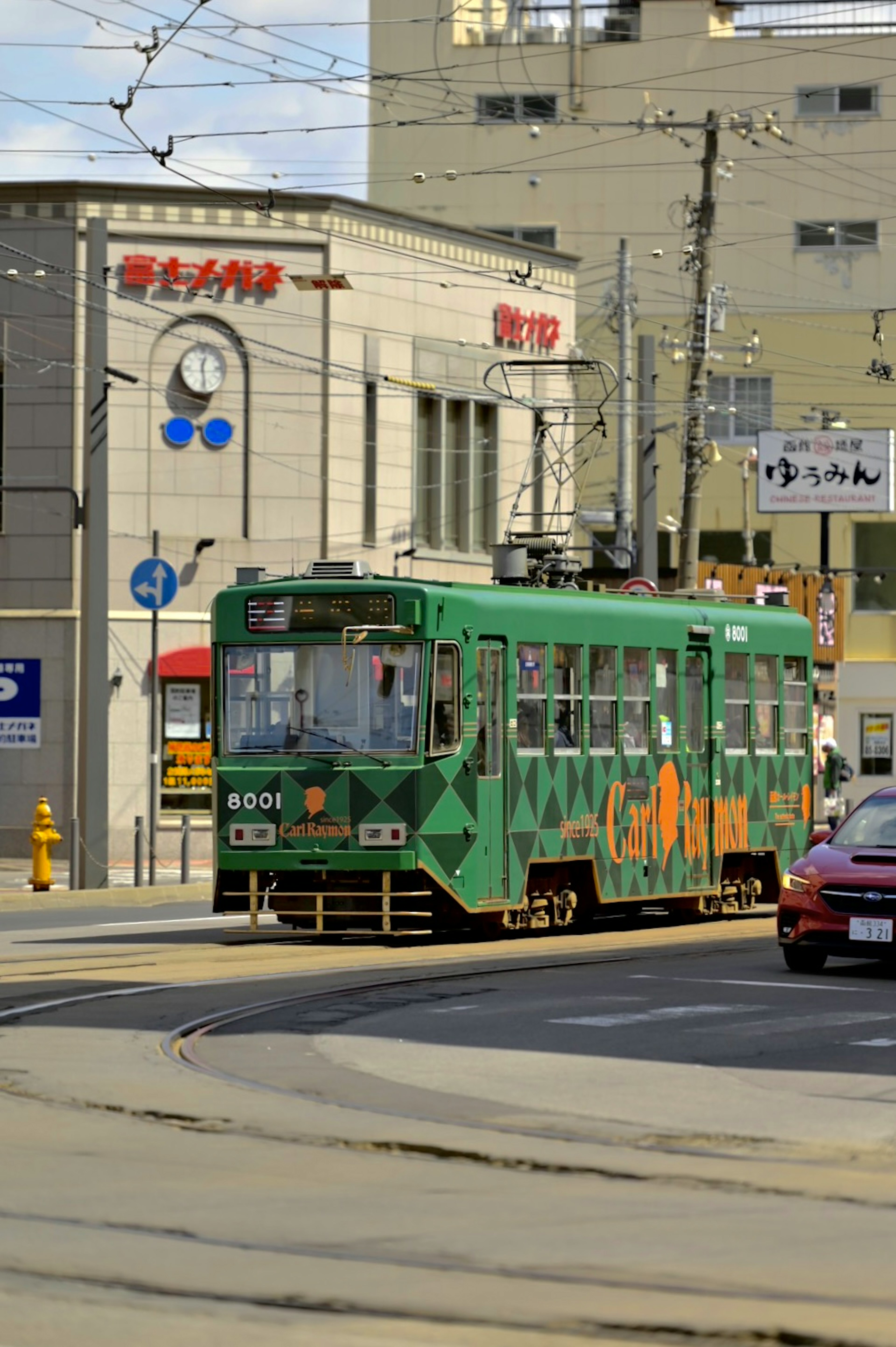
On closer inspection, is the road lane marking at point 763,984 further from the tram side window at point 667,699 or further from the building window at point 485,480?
the building window at point 485,480

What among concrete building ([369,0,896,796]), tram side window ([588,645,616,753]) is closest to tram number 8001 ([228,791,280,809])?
tram side window ([588,645,616,753])

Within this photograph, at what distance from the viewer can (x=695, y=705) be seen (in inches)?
977

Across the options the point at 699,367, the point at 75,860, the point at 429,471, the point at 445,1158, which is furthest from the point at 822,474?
the point at 445,1158

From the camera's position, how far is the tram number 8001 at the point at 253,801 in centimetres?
2086

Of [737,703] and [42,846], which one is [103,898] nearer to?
[42,846]

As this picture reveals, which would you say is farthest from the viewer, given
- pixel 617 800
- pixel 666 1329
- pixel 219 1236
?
pixel 617 800

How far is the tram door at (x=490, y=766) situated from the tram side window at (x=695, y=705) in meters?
3.65

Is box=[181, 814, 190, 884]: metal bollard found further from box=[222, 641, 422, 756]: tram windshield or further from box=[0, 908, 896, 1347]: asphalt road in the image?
box=[0, 908, 896, 1347]: asphalt road

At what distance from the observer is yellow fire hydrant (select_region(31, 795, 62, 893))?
3002 centimetres

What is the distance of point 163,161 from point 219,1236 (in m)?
20.7

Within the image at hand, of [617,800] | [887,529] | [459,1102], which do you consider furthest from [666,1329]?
[887,529]

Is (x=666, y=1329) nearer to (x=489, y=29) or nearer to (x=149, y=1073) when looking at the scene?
(x=149, y=1073)

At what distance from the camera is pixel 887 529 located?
66438mm

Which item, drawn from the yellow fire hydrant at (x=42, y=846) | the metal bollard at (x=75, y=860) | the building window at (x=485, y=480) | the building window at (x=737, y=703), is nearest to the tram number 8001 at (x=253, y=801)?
the building window at (x=737, y=703)
